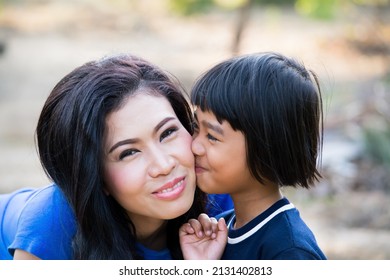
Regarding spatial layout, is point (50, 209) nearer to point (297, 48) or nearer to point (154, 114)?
point (154, 114)

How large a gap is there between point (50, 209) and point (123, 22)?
26.7 feet

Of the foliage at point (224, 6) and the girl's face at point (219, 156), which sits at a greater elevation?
the girl's face at point (219, 156)

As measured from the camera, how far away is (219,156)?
6.47ft

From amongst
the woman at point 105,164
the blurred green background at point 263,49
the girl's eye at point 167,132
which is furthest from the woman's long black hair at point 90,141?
the blurred green background at point 263,49

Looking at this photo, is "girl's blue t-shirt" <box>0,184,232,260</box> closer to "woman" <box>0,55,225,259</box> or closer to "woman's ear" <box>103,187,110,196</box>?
"woman" <box>0,55,225,259</box>

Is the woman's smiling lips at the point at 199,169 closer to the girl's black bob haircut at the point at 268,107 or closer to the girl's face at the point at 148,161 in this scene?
the girl's face at the point at 148,161

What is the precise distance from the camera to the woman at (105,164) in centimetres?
197

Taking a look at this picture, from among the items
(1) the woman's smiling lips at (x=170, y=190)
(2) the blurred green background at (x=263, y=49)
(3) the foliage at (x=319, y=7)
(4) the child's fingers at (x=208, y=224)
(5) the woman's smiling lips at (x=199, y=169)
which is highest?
(5) the woman's smiling lips at (x=199, y=169)

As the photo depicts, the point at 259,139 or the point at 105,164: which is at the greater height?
the point at 259,139

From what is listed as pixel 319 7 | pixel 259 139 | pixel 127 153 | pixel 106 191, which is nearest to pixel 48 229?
pixel 106 191

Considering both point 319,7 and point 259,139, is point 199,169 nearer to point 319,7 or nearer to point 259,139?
point 259,139

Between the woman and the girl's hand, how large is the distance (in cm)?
13

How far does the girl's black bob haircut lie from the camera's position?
1.95 metres

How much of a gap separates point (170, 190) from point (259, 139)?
28 cm
